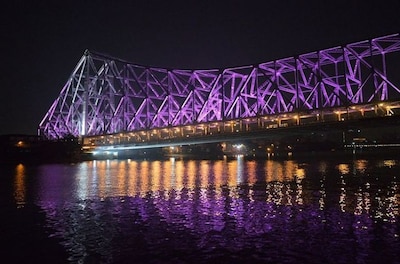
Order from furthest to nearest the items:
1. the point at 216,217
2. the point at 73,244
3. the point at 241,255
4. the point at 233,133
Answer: the point at 233,133 → the point at 216,217 → the point at 73,244 → the point at 241,255

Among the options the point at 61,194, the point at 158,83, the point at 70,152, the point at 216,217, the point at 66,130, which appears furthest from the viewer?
the point at 66,130

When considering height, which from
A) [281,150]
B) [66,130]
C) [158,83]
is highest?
[158,83]

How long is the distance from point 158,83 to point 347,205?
91846 mm

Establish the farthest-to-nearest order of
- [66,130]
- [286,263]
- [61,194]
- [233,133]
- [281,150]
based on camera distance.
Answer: [281,150] → [66,130] → [233,133] → [61,194] → [286,263]

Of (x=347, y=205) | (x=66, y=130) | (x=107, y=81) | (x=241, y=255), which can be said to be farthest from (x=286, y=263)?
(x=66, y=130)

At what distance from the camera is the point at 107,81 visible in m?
115

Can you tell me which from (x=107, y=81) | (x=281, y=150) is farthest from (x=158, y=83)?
(x=281, y=150)

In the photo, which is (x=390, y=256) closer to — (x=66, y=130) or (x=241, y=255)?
(x=241, y=255)

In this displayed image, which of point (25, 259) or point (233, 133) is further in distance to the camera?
point (233, 133)

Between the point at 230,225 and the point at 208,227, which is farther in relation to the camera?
the point at 230,225

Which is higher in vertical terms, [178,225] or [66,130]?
[66,130]

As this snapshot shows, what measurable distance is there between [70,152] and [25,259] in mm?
90362

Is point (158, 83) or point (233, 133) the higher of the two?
point (158, 83)

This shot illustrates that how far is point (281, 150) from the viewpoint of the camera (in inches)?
6619
